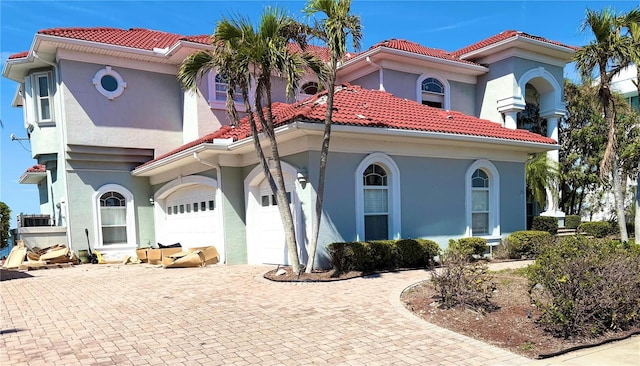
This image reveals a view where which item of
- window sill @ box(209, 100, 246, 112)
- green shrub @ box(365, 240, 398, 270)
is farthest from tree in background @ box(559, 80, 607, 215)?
window sill @ box(209, 100, 246, 112)

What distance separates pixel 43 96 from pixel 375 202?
13.9 metres

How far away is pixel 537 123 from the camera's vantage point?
2333cm

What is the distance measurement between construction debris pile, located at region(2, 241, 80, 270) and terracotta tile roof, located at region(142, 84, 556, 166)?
6.74 metres

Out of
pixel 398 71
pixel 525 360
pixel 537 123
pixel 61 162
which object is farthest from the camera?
pixel 537 123

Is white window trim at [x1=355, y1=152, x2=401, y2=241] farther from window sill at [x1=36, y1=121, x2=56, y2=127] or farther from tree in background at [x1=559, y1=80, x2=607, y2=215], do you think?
tree in background at [x1=559, y1=80, x2=607, y2=215]

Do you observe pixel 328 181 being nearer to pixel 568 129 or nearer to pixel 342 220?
pixel 342 220

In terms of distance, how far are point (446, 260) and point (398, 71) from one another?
12.5 metres

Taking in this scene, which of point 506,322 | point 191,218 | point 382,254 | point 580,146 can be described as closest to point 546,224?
point 580,146

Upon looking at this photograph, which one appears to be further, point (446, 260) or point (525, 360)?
point (446, 260)

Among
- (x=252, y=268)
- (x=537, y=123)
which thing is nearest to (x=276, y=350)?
(x=252, y=268)

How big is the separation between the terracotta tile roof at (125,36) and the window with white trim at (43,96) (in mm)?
1992

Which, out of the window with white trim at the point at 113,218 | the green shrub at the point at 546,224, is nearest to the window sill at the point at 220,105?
the window with white trim at the point at 113,218

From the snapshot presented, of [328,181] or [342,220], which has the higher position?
[328,181]

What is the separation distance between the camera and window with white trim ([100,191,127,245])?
56.5 feet
